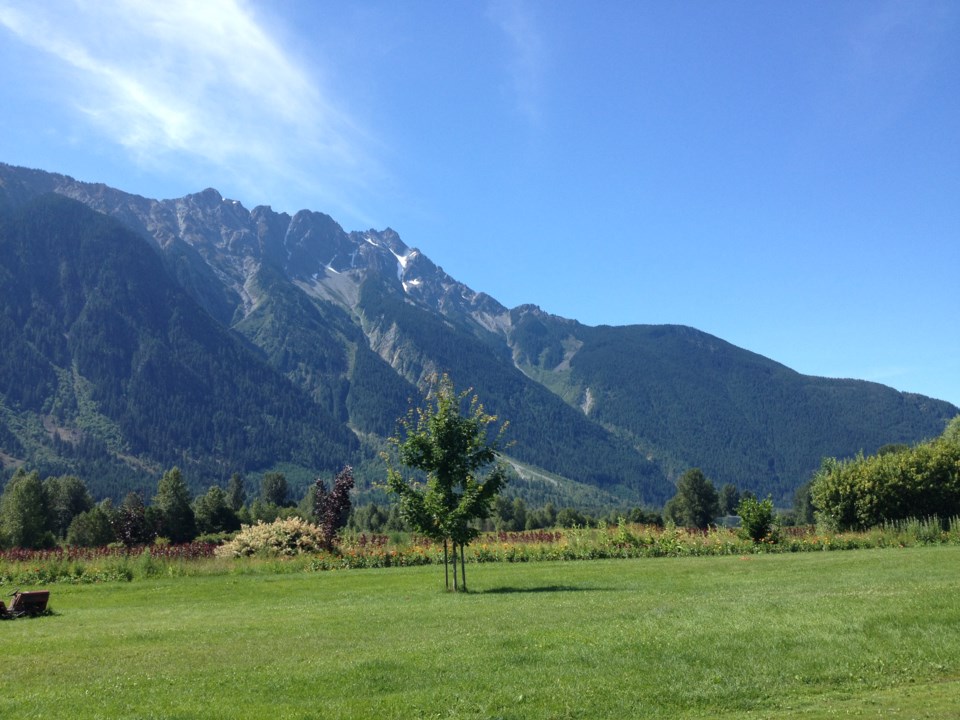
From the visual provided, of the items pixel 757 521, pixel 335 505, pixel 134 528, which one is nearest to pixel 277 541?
pixel 335 505

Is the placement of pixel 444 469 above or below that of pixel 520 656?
above

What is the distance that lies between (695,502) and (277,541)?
51.8m

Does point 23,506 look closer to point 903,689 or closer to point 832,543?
point 832,543

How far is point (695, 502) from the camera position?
7844 cm

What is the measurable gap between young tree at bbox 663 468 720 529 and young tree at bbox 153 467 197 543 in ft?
154

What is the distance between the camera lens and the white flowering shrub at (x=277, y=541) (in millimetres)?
38125

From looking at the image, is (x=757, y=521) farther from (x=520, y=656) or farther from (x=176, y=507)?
(x=176, y=507)

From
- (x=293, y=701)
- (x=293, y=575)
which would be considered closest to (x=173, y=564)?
(x=293, y=575)

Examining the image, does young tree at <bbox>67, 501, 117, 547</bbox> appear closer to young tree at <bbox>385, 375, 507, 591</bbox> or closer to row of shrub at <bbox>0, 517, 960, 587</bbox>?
row of shrub at <bbox>0, 517, 960, 587</bbox>

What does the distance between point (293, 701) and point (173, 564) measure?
25135mm

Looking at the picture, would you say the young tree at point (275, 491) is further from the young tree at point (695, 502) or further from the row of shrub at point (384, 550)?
the row of shrub at point (384, 550)

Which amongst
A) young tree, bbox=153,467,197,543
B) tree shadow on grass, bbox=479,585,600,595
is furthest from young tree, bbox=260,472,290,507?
tree shadow on grass, bbox=479,585,600,595

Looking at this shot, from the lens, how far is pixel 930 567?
23328mm

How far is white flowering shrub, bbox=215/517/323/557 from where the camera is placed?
3812cm
